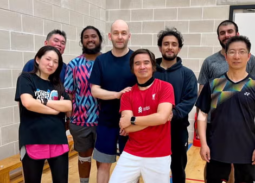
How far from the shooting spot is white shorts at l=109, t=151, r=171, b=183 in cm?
177

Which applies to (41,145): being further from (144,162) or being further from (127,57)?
(127,57)

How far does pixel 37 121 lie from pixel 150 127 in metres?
0.84

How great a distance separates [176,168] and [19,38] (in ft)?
7.75

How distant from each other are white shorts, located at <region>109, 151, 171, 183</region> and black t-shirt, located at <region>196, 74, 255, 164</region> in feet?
1.28

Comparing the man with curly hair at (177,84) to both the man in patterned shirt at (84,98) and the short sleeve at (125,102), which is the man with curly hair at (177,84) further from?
the man in patterned shirt at (84,98)

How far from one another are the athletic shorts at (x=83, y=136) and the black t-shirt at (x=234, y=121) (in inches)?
46.0

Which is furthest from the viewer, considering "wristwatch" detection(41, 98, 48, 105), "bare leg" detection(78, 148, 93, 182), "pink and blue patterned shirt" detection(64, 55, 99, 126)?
"bare leg" detection(78, 148, 93, 182)

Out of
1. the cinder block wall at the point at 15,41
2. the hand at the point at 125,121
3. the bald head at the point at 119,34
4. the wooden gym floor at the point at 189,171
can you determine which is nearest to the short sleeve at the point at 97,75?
the bald head at the point at 119,34

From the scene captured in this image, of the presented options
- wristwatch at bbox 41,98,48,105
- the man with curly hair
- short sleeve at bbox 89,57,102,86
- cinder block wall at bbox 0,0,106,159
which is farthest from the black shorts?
cinder block wall at bbox 0,0,106,159

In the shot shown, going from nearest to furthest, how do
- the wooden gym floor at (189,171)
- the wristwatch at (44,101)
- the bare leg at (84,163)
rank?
the wristwatch at (44,101) → the bare leg at (84,163) → the wooden gym floor at (189,171)

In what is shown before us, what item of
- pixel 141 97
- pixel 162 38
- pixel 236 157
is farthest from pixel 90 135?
pixel 236 157

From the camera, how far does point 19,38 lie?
3033 millimetres

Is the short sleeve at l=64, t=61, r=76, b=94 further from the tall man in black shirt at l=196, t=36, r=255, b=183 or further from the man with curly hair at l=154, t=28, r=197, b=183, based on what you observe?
the tall man in black shirt at l=196, t=36, r=255, b=183

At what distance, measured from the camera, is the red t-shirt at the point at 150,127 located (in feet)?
5.89
